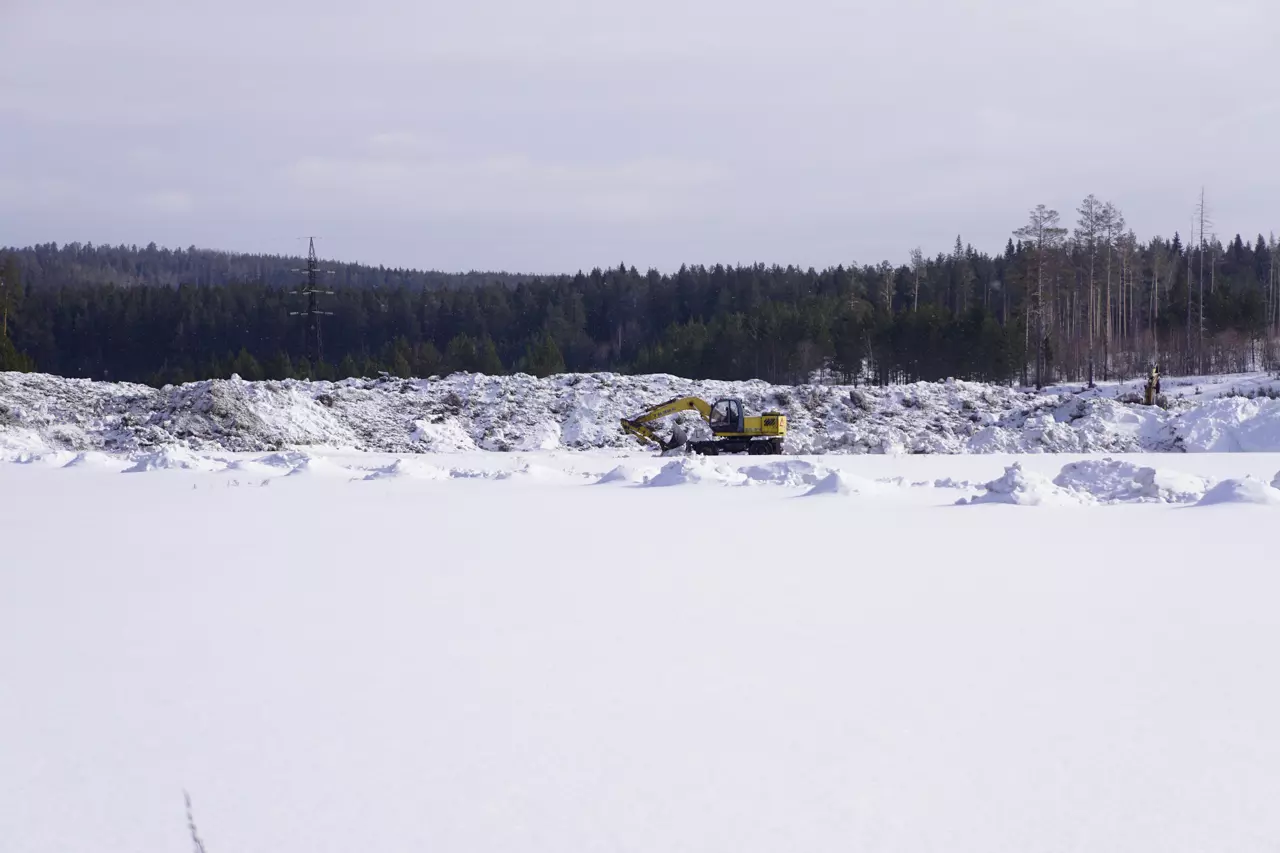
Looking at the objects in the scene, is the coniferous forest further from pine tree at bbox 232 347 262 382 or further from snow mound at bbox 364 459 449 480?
snow mound at bbox 364 459 449 480

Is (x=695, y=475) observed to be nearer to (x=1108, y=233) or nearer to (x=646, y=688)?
(x=646, y=688)

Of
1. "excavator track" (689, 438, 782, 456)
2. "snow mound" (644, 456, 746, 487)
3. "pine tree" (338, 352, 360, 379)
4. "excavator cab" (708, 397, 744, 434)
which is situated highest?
"pine tree" (338, 352, 360, 379)

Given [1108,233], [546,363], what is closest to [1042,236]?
[1108,233]

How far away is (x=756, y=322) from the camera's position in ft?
218

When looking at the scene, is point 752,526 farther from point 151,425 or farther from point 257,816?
point 151,425

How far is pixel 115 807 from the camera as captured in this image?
3.86 meters

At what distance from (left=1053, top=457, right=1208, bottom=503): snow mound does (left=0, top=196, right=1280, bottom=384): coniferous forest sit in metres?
37.7

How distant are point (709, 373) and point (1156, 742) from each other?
61.1m

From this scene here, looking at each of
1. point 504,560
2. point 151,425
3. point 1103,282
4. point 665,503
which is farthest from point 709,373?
point 504,560

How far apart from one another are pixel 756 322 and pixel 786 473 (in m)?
51.1

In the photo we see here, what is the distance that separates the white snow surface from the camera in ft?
97.1

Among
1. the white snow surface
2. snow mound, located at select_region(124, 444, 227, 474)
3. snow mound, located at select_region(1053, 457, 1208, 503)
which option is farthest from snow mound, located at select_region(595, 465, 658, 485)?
the white snow surface

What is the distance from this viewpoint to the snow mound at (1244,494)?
474 inches

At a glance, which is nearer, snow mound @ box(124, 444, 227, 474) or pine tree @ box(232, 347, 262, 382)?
snow mound @ box(124, 444, 227, 474)
